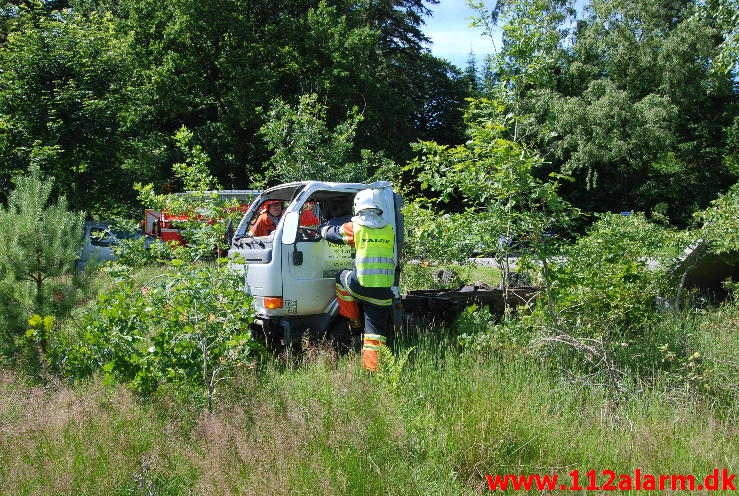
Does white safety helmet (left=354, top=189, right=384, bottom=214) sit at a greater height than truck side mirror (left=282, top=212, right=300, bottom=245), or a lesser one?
greater

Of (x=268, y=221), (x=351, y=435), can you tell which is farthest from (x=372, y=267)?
(x=351, y=435)

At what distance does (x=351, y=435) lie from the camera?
12.0 feet

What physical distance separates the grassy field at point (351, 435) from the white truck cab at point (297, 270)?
54.6 inches

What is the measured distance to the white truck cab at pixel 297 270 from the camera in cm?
602

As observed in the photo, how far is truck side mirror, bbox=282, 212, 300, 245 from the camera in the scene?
6.09 metres

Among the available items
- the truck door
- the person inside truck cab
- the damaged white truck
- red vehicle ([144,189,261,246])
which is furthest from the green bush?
red vehicle ([144,189,261,246])

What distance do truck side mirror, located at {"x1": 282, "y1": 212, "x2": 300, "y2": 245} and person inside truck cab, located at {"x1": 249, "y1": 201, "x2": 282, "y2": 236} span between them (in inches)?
35.4

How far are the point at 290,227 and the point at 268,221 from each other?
3.80 feet

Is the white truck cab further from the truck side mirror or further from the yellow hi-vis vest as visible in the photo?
the yellow hi-vis vest

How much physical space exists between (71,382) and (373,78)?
22.1 m

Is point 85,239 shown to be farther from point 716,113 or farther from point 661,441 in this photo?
point 716,113

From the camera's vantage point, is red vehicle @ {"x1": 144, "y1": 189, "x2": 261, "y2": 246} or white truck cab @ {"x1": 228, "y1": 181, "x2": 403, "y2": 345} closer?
white truck cab @ {"x1": 228, "y1": 181, "x2": 403, "y2": 345}

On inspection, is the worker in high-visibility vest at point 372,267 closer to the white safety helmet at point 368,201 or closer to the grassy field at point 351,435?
the white safety helmet at point 368,201

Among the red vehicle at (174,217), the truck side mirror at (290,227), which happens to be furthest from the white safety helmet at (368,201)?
the red vehicle at (174,217)
